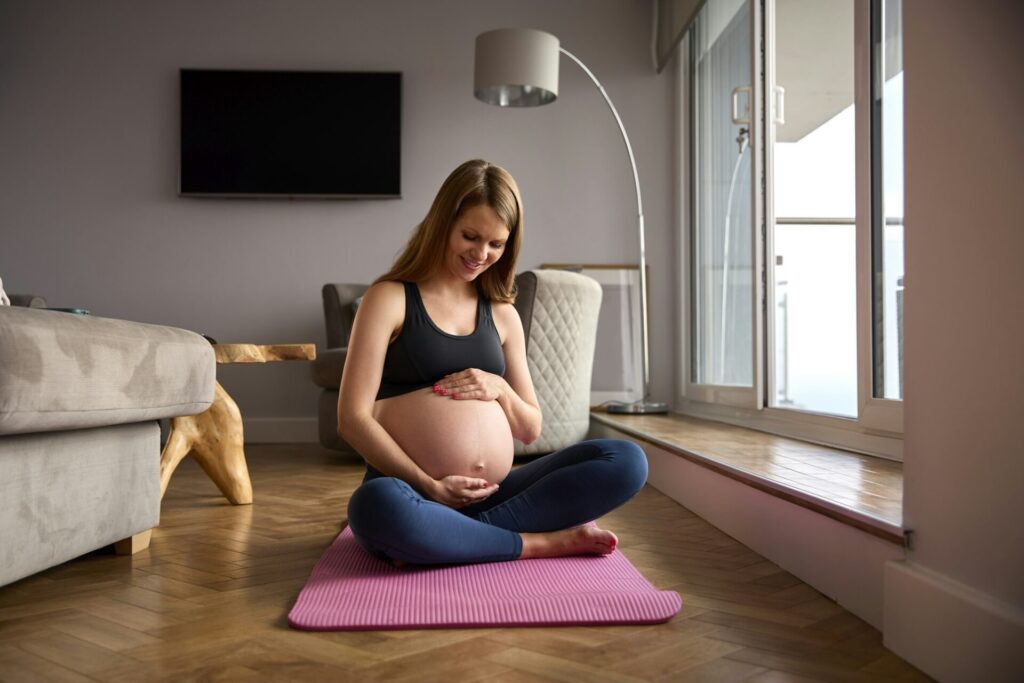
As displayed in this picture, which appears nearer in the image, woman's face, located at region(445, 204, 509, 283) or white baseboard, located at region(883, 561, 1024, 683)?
white baseboard, located at region(883, 561, 1024, 683)

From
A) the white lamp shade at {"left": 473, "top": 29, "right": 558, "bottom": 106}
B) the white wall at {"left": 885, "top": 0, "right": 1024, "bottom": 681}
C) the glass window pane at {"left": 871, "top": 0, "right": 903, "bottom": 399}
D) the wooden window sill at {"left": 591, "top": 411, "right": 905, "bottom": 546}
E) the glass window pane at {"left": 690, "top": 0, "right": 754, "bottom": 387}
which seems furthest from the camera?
the white lamp shade at {"left": 473, "top": 29, "right": 558, "bottom": 106}

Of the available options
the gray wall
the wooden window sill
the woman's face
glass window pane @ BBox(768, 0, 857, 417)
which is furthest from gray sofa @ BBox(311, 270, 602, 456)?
the woman's face

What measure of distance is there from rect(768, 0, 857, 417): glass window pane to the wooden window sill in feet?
1.41

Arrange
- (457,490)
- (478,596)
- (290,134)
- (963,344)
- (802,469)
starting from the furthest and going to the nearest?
(290,134) → (802,469) → (457,490) → (478,596) → (963,344)

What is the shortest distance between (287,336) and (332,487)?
80.6 inches

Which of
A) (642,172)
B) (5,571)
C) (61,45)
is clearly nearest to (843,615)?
(5,571)

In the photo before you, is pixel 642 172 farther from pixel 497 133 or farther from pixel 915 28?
pixel 915 28

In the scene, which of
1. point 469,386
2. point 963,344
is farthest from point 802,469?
point 963,344

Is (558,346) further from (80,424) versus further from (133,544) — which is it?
(80,424)

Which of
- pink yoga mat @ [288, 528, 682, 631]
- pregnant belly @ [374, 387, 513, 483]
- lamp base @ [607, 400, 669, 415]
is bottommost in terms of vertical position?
pink yoga mat @ [288, 528, 682, 631]

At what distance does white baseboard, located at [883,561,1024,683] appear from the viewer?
1009 millimetres

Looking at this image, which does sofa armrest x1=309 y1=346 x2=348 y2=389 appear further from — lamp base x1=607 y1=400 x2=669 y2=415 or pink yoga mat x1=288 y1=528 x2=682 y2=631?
pink yoga mat x1=288 y1=528 x2=682 y2=631

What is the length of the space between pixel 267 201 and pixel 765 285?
2894 mm

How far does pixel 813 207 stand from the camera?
409 centimetres
